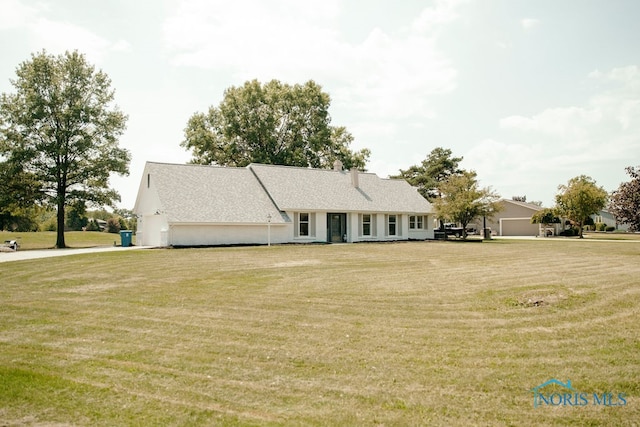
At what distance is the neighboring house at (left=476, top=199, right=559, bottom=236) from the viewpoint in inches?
A: 2025

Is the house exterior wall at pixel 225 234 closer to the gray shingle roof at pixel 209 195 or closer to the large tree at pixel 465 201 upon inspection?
the gray shingle roof at pixel 209 195

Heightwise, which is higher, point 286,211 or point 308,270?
point 286,211

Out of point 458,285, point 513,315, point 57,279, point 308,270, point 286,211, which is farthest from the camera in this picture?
point 286,211

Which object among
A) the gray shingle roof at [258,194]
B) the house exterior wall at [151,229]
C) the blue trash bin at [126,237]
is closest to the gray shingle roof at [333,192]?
the gray shingle roof at [258,194]

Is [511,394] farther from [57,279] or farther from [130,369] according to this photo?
[57,279]

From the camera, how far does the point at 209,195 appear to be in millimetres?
28016

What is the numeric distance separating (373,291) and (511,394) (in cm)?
549

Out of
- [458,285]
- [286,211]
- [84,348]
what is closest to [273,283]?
[458,285]

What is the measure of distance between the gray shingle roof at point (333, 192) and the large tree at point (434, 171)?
1571 centimetres

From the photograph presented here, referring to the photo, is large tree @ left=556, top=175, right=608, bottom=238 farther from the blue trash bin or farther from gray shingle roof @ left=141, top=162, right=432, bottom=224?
the blue trash bin

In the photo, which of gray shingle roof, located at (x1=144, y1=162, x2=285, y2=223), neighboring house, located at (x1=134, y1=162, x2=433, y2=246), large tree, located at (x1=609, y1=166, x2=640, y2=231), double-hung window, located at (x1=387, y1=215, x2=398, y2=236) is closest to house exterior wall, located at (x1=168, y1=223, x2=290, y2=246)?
neighboring house, located at (x1=134, y1=162, x2=433, y2=246)

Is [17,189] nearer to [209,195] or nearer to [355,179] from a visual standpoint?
[209,195]

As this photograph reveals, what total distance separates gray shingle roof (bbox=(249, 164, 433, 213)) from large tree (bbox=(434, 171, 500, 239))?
166cm

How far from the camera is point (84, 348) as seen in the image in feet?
19.8
